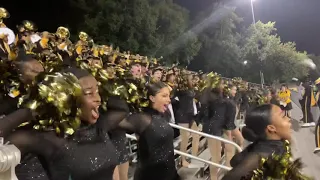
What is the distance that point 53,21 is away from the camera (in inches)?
722

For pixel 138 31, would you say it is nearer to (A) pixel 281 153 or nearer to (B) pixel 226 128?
(B) pixel 226 128

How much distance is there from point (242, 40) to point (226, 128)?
4331 centimetres

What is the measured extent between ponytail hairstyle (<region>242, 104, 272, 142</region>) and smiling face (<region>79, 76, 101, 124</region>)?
101 centimetres

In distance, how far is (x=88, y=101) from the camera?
238cm

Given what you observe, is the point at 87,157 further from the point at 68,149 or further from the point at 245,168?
the point at 245,168

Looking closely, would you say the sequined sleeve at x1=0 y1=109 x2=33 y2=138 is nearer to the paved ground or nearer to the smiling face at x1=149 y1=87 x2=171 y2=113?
the smiling face at x1=149 y1=87 x2=171 y2=113

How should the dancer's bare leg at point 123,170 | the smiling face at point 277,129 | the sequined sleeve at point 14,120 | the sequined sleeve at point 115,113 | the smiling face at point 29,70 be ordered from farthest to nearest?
the dancer's bare leg at point 123,170, the smiling face at point 29,70, the sequined sleeve at point 115,113, the smiling face at point 277,129, the sequined sleeve at point 14,120

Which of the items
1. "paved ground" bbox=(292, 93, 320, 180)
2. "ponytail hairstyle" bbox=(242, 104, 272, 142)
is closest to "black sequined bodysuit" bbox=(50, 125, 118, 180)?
"ponytail hairstyle" bbox=(242, 104, 272, 142)

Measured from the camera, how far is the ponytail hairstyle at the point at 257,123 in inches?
106

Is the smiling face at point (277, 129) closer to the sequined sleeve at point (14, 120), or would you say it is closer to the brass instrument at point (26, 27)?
the sequined sleeve at point (14, 120)

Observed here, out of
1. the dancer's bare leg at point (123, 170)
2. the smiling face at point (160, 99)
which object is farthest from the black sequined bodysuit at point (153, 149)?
the dancer's bare leg at point (123, 170)

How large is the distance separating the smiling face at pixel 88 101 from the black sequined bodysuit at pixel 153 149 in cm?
77

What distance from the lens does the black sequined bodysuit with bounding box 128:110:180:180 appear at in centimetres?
321

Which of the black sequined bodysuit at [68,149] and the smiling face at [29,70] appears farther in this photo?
the smiling face at [29,70]
